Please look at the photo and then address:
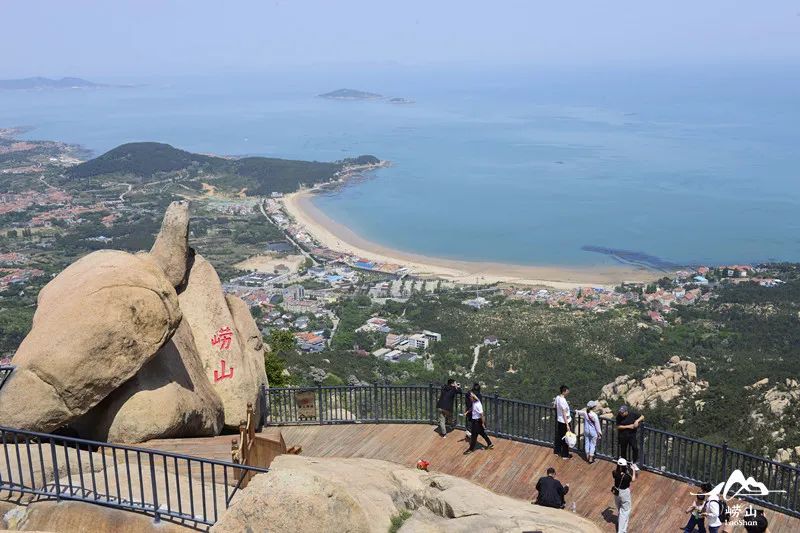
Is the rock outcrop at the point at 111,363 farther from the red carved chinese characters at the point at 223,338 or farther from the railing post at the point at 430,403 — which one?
the railing post at the point at 430,403

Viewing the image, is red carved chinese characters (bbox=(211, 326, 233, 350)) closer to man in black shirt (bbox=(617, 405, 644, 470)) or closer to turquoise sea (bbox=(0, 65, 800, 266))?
man in black shirt (bbox=(617, 405, 644, 470))

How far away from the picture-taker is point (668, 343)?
4547 centimetres

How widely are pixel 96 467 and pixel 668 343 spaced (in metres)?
40.7

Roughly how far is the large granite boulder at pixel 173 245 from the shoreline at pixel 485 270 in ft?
173

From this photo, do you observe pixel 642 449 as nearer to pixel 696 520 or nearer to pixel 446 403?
pixel 696 520

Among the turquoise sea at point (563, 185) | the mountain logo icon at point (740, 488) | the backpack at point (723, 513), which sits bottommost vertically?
the turquoise sea at point (563, 185)

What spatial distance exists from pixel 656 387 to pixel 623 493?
2147 cm

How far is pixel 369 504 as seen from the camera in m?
9.51

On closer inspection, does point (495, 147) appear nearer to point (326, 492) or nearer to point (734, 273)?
point (734, 273)

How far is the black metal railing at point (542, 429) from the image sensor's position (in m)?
11.0

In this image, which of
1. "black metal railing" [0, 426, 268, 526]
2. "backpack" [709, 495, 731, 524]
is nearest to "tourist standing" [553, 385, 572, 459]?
"backpack" [709, 495, 731, 524]

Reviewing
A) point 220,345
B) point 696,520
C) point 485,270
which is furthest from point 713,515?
point 485,270

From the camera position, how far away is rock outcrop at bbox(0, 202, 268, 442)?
34.0 feet

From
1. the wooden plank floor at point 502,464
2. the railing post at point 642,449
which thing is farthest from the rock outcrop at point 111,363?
the railing post at point 642,449
